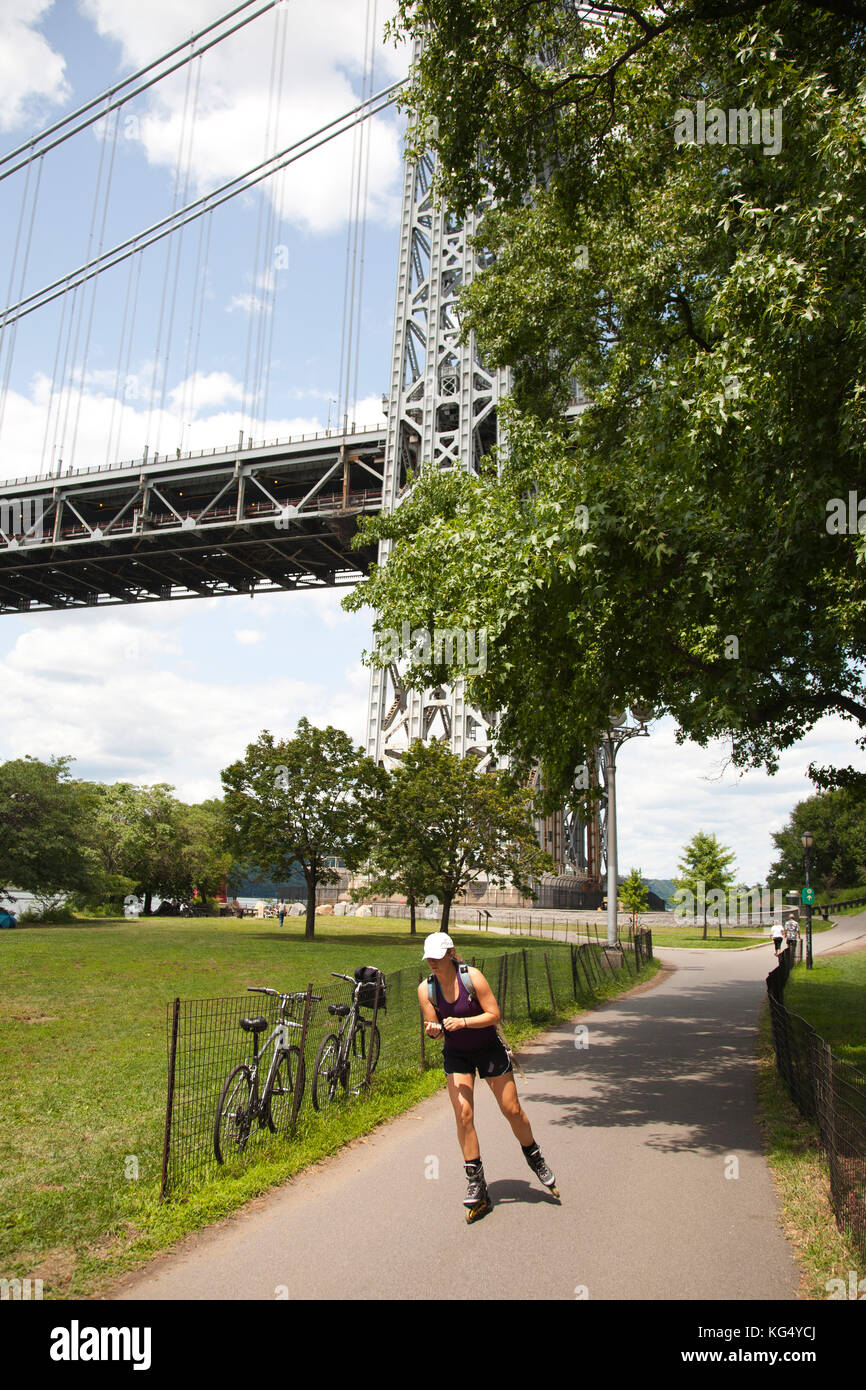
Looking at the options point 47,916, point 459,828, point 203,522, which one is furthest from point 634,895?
point 203,522

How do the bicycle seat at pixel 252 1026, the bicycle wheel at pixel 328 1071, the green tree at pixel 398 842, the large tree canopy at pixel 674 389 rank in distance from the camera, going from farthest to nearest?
the green tree at pixel 398 842 → the bicycle wheel at pixel 328 1071 → the bicycle seat at pixel 252 1026 → the large tree canopy at pixel 674 389

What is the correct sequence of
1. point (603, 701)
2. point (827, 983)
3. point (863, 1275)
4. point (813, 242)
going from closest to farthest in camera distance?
point (863, 1275) < point (813, 242) < point (603, 701) < point (827, 983)

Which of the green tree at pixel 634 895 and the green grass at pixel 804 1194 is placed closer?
the green grass at pixel 804 1194

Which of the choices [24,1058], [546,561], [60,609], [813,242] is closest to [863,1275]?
[546,561]

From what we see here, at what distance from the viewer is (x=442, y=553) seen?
1102 centimetres

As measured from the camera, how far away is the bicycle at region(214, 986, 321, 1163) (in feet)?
23.5

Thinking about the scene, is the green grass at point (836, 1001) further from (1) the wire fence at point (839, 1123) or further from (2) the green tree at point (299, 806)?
(2) the green tree at point (299, 806)

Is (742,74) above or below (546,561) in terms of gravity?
above

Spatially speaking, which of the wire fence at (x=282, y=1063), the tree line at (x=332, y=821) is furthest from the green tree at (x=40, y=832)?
the wire fence at (x=282, y=1063)

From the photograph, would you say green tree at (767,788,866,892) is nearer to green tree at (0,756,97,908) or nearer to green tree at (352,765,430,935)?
green tree at (352,765,430,935)

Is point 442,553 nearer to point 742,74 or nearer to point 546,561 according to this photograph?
point 546,561

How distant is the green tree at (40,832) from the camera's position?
41.6 m

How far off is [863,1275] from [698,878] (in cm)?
6431

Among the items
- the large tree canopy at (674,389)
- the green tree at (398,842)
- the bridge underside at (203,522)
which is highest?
the bridge underside at (203,522)
